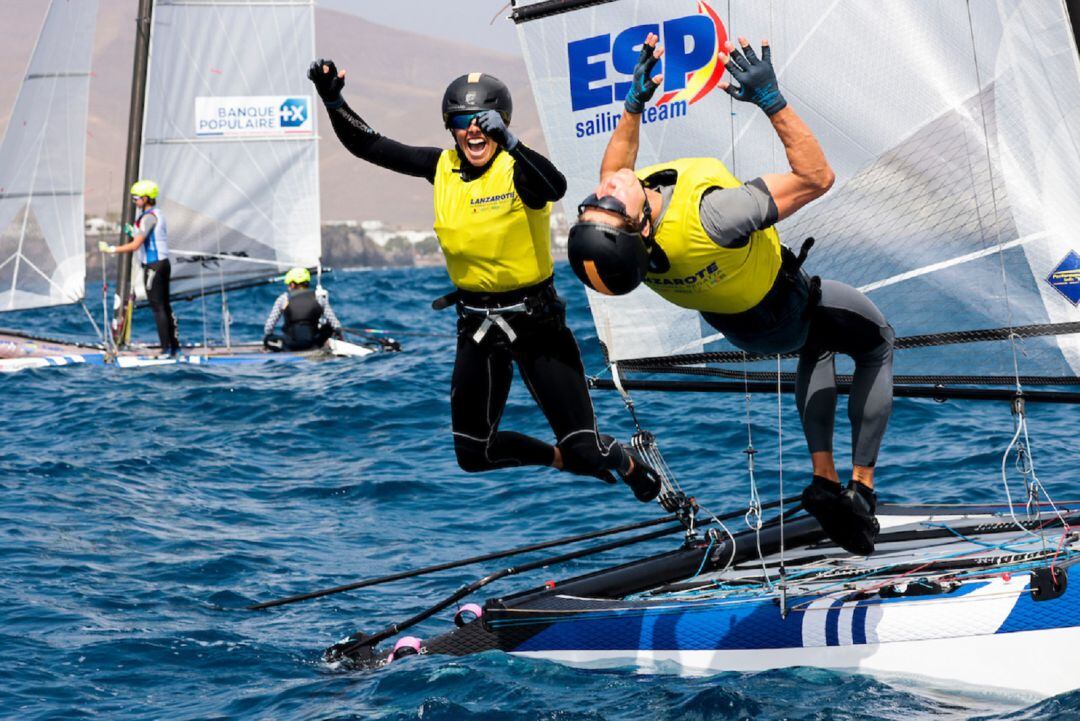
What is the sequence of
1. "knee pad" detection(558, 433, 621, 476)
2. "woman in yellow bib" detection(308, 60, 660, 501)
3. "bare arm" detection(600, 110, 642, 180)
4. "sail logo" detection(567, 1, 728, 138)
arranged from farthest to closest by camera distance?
"sail logo" detection(567, 1, 728, 138)
"knee pad" detection(558, 433, 621, 476)
"woman in yellow bib" detection(308, 60, 660, 501)
"bare arm" detection(600, 110, 642, 180)

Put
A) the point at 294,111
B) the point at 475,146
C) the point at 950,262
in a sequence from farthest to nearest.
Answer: the point at 294,111, the point at 950,262, the point at 475,146

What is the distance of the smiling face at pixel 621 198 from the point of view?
542 centimetres

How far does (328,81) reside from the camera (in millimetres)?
6824

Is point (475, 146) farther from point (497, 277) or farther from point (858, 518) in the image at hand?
point (858, 518)

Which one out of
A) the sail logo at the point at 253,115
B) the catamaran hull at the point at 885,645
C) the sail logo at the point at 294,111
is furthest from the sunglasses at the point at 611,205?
the sail logo at the point at 294,111

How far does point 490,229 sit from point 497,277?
0.24m

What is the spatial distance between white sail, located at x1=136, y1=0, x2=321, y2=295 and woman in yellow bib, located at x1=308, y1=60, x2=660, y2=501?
56.6 ft

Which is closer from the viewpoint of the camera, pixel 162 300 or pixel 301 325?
pixel 162 300

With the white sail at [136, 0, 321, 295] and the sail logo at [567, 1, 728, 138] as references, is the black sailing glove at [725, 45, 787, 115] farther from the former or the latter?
the white sail at [136, 0, 321, 295]

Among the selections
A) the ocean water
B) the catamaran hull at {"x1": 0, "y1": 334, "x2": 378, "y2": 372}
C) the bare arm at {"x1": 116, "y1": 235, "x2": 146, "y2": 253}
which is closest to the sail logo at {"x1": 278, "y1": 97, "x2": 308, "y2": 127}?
the bare arm at {"x1": 116, "y1": 235, "x2": 146, "y2": 253}

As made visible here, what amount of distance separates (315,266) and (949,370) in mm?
18710

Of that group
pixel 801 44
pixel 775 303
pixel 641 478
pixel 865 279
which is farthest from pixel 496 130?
pixel 865 279

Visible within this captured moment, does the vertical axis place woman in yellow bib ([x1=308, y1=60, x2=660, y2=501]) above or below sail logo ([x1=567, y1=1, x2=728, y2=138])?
below

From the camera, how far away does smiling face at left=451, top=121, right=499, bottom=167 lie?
6422 mm
